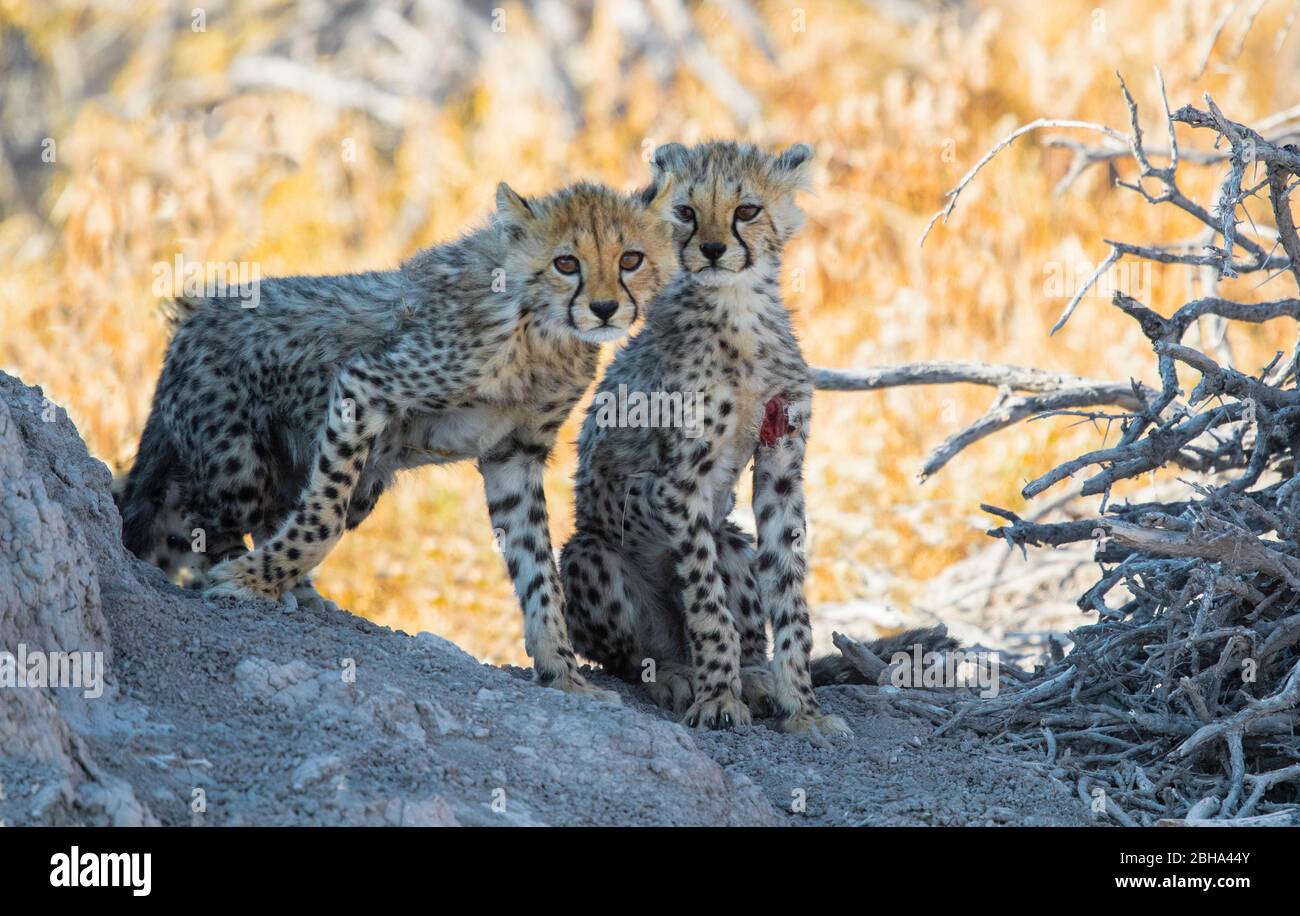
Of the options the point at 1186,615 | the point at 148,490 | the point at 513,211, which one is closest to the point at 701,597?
the point at 513,211

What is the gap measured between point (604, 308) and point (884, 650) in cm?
149

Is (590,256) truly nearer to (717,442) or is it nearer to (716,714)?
(717,442)

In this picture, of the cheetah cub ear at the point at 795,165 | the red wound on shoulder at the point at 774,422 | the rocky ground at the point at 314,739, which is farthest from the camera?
the cheetah cub ear at the point at 795,165

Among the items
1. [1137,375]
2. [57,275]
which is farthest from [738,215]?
[57,275]

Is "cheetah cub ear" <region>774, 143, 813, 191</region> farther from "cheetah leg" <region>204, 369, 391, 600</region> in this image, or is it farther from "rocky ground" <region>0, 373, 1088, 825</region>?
"rocky ground" <region>0, 373, 1088, 825</region>

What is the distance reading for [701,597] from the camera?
4500 millimetres

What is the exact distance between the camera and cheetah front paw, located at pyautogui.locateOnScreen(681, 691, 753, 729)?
173 inches

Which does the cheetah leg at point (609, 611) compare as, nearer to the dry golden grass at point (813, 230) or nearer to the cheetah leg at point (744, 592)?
the cheetah leg at point (744, 592)

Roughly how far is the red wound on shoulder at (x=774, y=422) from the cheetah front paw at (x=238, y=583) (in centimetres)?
137

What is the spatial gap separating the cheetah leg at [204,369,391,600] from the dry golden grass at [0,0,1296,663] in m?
2.26

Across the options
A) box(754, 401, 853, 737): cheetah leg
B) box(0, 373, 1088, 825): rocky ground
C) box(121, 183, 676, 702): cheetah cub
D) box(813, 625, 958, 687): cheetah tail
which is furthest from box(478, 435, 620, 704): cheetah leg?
box(813, 625, 958, 687): cheetah tail

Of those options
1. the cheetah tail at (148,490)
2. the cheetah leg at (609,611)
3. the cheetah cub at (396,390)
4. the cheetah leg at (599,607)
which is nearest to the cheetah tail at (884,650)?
the cheetah leg at (609,611)

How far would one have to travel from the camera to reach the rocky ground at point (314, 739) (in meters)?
3.06

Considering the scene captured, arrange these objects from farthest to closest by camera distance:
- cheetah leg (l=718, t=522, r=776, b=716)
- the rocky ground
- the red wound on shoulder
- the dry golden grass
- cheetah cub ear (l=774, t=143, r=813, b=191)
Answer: the dry golden grass, cheetah leg (l=718, t=522, r=776, b=716), cheetah cub ear (l=774, t=143, r=813, b=191), the red wound on shoulder, the rocky ground
